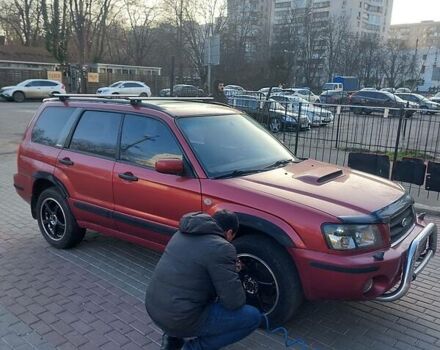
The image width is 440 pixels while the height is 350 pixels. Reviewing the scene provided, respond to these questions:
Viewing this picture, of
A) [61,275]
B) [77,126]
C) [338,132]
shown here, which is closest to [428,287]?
[61,275]

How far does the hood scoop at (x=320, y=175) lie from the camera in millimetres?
3681

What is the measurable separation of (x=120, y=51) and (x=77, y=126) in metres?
57.6

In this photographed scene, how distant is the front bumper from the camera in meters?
3.00

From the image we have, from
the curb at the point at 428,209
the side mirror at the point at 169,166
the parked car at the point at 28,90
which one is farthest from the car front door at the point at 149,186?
the parked car at the point at 28,90

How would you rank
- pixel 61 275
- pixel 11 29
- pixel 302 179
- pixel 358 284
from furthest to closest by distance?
pixel 11 29
pixel 61 275
pixel 302 179
pixel 358 284

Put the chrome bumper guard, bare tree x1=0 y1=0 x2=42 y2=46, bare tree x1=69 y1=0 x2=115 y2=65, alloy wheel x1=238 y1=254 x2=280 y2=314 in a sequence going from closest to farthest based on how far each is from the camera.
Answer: the chrome bumper guard, alloy wheel x1=238 y1=254 x2=280 y2=314, bare tree x1=69 y1=0 x2=115 y2=65, bare tree x1=0 y1=0 x2=42 y2=46

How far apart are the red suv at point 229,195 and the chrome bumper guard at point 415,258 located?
0.01m

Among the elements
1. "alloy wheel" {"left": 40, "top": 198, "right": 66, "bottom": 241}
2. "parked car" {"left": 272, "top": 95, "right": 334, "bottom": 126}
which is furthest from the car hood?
"parked car" {"left": 272, "top": 95, "right": 334, "bottom": 126}

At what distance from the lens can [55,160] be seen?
4809mm

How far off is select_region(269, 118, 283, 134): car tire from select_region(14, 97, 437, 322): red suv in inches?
271

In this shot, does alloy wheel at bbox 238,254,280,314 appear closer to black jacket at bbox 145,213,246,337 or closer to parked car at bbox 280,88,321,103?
black jacket at bbox 145,213,246,337

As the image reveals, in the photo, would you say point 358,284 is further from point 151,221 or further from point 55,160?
point 55,160

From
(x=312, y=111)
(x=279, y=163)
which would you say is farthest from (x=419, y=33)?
(x=279, y=163)

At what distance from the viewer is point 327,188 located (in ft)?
11.6
